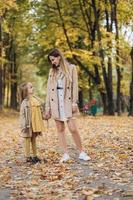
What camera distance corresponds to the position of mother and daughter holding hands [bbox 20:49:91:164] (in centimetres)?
1002

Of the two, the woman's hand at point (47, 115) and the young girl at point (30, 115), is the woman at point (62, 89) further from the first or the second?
the young girl at point (30, 115)

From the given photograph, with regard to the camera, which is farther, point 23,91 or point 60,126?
point 23,91

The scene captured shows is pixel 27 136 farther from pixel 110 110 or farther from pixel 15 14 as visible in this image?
pixel 15 14

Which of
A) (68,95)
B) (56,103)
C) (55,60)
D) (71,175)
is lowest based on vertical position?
(71,175)

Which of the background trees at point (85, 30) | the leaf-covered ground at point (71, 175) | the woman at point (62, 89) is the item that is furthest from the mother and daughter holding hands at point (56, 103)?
the background trees at point (85, 30)

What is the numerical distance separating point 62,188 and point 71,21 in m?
29.9

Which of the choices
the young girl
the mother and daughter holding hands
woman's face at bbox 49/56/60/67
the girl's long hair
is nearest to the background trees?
the girl's long hair

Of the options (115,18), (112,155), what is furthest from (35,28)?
(112,155)

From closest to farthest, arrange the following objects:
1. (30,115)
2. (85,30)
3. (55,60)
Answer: (55,60) < (30,115) < (85,30)

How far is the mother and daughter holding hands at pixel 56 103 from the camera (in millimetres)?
10016

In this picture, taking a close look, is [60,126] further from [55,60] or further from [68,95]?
[55,60]

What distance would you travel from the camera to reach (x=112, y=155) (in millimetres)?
11047

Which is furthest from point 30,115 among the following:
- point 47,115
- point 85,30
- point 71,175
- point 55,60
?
point 85,30

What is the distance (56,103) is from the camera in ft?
33.1
